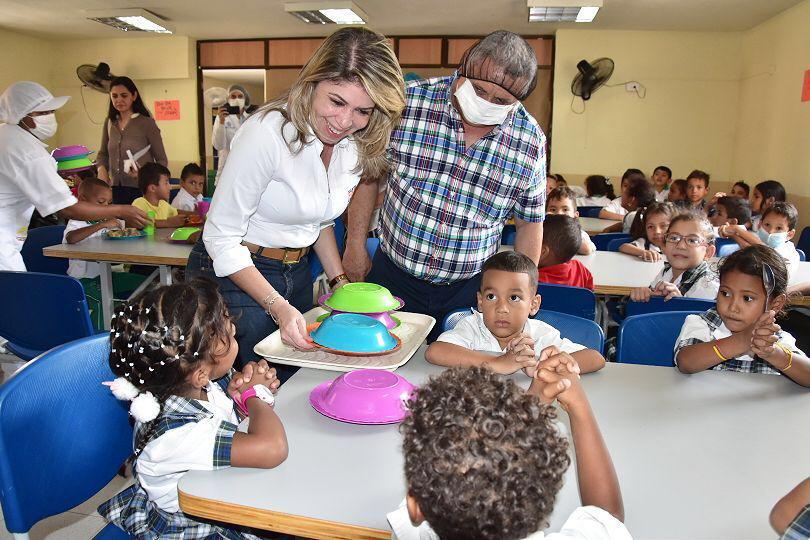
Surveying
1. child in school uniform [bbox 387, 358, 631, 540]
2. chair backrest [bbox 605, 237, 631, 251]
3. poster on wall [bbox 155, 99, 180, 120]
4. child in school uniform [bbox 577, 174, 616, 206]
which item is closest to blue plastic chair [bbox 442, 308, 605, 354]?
child in school uniform [bbox 387, 358, 631, 540]

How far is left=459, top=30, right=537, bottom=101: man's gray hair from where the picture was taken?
177 cm

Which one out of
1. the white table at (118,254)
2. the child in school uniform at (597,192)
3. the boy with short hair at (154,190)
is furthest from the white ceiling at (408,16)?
the white table at (118,254)

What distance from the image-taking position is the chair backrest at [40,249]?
359cm

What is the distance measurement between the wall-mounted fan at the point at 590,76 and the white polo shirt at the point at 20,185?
7129mm

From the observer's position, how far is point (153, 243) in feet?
11.7

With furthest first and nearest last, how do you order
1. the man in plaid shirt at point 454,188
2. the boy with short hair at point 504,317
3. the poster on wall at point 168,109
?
the poster on wall at point 168,109, the man in plaid shirt at point 454,188, the boy with short hair at point 504,317

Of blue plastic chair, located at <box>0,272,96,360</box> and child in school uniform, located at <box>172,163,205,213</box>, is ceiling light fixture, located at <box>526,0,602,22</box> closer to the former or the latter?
child in school uniform, located at <box>172,163,205,213</box>

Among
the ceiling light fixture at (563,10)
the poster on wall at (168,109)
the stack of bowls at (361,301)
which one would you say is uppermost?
the ceiling light fixture at (563,10)

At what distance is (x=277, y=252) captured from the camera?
1.75 metres

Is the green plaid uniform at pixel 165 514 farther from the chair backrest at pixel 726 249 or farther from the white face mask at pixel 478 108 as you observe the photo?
the chair backrest at pixel 726 249

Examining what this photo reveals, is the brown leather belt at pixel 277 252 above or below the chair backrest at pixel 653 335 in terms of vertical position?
above

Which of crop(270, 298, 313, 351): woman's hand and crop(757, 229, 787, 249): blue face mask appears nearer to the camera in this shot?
crop(270, 298, 313, 351): woman's hand

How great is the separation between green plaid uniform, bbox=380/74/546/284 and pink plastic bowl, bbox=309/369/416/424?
0.78m

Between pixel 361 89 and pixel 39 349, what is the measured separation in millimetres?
1767
